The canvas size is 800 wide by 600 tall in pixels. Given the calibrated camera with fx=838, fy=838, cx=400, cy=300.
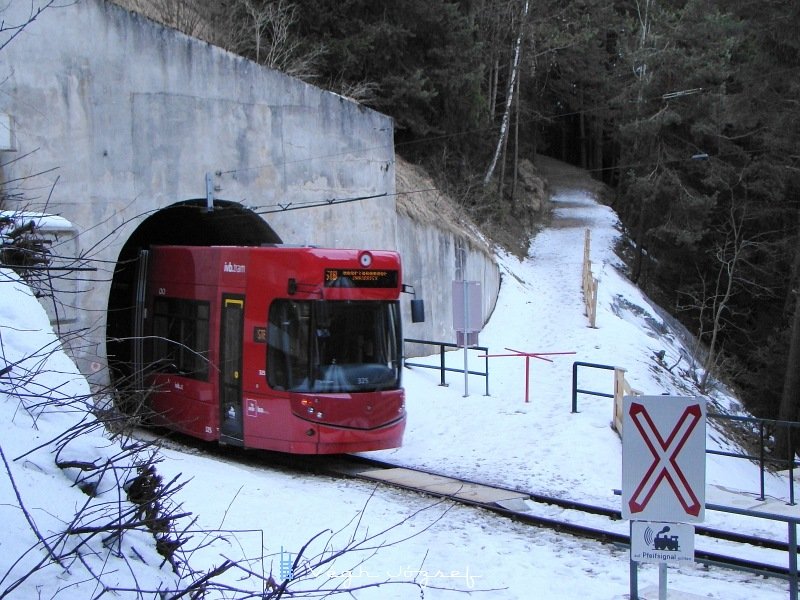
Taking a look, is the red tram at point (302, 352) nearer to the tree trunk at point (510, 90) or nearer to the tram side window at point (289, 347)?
the tram side window at point (289, 347)

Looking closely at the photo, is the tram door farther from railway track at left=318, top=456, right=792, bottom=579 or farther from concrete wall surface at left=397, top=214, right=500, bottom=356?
concrete wall surface at left=397, top=214, right=500, bottom=356

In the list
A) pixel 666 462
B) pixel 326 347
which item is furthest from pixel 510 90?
pixel 666 462

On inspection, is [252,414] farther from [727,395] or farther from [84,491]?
[727,395]

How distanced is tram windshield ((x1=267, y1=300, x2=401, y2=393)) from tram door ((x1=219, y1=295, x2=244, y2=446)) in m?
0.67

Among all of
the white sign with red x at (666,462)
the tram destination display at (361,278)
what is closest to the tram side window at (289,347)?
the tram destination display at (361,278)

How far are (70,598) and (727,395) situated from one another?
80.6 feet

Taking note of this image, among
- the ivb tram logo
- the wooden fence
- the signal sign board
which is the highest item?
the ivb tram logo

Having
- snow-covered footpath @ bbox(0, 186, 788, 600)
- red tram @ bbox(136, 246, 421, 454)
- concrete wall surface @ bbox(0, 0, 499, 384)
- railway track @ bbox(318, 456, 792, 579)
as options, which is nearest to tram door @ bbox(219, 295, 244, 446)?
red tram @ bbox(136, 246, 421, 454)

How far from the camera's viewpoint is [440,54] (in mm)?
30312

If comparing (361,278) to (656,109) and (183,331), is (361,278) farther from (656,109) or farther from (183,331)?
(656,109)

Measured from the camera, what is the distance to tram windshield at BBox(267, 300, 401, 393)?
11.5 meters

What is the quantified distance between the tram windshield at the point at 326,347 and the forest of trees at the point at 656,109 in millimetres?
10822

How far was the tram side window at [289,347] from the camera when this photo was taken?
1148cm

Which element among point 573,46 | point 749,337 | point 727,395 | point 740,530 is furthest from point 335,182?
point 573,46
